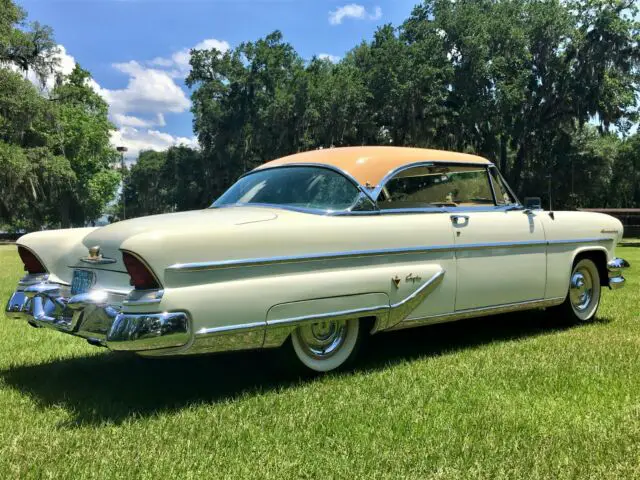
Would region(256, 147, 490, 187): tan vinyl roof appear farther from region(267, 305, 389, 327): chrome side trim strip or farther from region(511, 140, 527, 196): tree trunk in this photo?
region(511, 140, 527, 196): tree trunk

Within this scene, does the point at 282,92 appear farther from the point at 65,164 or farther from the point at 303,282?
the point at 303,282

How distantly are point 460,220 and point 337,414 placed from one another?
2.11 metres

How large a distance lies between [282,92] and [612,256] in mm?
31917

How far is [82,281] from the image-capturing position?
12.8 ft

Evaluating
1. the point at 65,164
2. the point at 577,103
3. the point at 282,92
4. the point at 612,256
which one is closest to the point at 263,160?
the point at 282,92

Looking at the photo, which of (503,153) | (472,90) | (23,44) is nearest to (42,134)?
(23,44)

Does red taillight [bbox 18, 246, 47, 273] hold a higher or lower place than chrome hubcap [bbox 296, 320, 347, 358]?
higher

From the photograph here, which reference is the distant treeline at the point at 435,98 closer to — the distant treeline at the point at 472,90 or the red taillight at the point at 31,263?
the distant treeline at the point at 472,90

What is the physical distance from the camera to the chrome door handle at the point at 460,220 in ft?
15.2

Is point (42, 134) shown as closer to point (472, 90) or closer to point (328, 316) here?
point (472, 90)

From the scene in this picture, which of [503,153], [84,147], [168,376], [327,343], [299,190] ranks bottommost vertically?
[168,376]

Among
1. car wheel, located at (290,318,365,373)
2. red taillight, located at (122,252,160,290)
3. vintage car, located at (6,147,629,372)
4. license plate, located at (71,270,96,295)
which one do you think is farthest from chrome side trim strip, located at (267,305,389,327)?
license plate, located at (71,270,96,295)

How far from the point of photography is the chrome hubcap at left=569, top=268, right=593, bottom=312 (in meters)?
5.86

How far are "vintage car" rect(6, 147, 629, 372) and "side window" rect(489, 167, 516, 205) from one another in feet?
0.05
